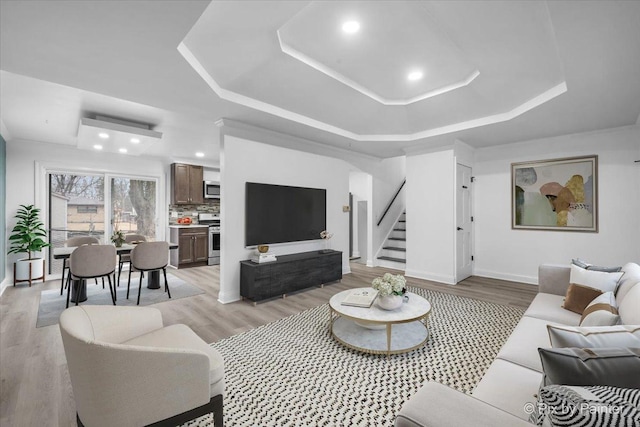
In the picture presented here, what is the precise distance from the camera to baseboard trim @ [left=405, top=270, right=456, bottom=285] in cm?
501

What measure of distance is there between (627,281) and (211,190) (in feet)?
24.2

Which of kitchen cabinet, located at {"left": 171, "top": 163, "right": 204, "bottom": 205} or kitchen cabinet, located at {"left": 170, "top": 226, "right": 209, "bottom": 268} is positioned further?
kitchen cabinet, located at {"left": 171, "top": 163, "right": 204, "bottom": 205}

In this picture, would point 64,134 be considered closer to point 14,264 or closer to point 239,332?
point 14,264

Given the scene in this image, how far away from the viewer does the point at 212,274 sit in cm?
594

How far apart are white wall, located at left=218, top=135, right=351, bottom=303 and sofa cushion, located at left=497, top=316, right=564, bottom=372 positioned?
330 centimetres

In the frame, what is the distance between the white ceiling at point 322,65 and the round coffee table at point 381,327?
2.44 meters

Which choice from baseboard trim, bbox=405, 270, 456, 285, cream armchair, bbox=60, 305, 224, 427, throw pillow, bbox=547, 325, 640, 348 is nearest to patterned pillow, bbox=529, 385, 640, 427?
throw pillow, bbox=547, 325, 640, 348

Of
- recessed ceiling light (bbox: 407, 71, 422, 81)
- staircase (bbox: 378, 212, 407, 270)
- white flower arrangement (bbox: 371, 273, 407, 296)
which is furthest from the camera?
staircase (bbox: 378, 212, 407, 270)

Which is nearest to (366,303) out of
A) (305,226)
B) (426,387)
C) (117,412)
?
(426,387)

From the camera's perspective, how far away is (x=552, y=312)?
238cm

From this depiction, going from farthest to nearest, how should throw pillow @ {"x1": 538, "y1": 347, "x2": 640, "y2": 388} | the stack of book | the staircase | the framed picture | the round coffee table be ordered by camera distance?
the staircase → the framed picture → the stack of book → the round coffee table → throw pillow @ {"x1": 538, "y1": 347, "x2": 640, "y2": 388}

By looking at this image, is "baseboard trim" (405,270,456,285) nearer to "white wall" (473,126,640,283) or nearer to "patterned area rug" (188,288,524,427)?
"white wall" (473,126,640,283)

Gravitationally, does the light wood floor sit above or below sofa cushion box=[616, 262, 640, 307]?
below

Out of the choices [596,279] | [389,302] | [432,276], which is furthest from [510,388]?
[432,276]
